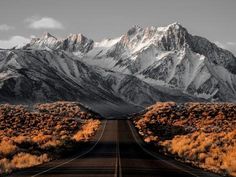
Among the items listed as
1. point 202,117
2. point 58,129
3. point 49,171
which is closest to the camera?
point 49,171

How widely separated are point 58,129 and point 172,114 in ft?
114

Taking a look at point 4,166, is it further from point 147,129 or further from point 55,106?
point 55,106

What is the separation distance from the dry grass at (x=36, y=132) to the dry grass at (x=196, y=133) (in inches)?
415

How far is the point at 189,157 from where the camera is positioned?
43906 mm

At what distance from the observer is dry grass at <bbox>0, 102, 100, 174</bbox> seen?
38.5 meters

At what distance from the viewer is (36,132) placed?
8106 cm

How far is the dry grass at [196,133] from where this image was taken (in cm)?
3910

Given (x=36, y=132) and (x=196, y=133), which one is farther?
(x=36, y=132)

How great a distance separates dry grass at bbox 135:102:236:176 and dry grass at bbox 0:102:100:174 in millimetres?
10538

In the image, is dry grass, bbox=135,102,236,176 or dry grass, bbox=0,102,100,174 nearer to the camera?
dry grass, bbox=0,102,100,174

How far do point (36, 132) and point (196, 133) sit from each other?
26.2 metres

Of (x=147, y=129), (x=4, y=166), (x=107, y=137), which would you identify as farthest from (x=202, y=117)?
(x=4, y=166)

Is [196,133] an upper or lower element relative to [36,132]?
lower

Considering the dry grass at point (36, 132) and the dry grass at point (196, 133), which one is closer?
the dry grass at point (36, 132)
